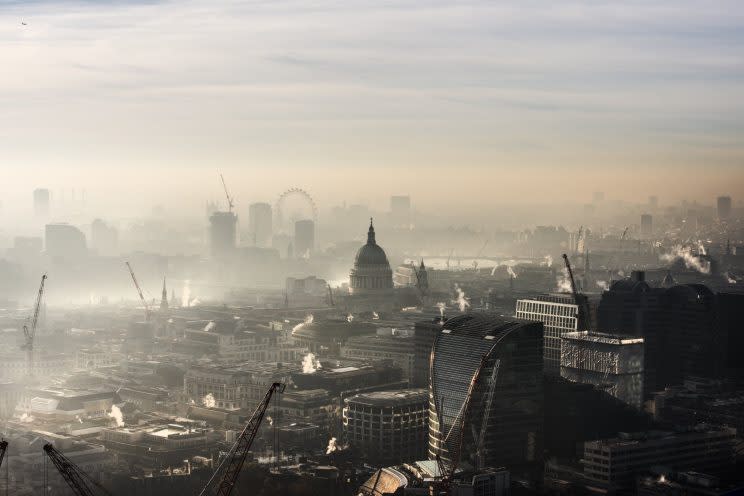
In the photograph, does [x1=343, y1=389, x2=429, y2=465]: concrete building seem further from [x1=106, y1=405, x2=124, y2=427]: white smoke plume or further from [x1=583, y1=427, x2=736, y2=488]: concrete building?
[x1=106, y1=405, x2=124, y2=427]: white smoke plume

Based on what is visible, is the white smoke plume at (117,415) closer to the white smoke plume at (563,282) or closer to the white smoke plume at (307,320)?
the white smoke plume at (307,320)

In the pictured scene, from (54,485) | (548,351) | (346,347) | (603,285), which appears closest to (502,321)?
(548,351)

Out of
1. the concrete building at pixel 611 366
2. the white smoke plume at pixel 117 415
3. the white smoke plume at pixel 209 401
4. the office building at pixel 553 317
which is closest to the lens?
the white smoke plume at pixel 117 415

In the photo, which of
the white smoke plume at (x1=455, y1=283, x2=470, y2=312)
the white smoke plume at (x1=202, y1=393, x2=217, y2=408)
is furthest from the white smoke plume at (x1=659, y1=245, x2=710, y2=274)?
the white smoke plume at (x1=202, y1=393, x2=217, y2=408)

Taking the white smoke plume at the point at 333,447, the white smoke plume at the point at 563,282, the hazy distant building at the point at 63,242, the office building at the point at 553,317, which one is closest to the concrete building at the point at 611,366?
the office building at the point at 553,317

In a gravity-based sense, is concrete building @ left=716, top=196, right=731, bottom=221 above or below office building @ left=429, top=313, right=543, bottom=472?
above

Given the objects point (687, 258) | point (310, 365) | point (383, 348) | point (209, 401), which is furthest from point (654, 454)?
point (687, 258)

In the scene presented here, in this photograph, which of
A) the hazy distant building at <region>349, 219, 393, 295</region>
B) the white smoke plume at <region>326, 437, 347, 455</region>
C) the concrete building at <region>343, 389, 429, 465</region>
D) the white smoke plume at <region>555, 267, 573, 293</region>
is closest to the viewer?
the white smoke plume at <region>326, 437, 347, 455</region>
